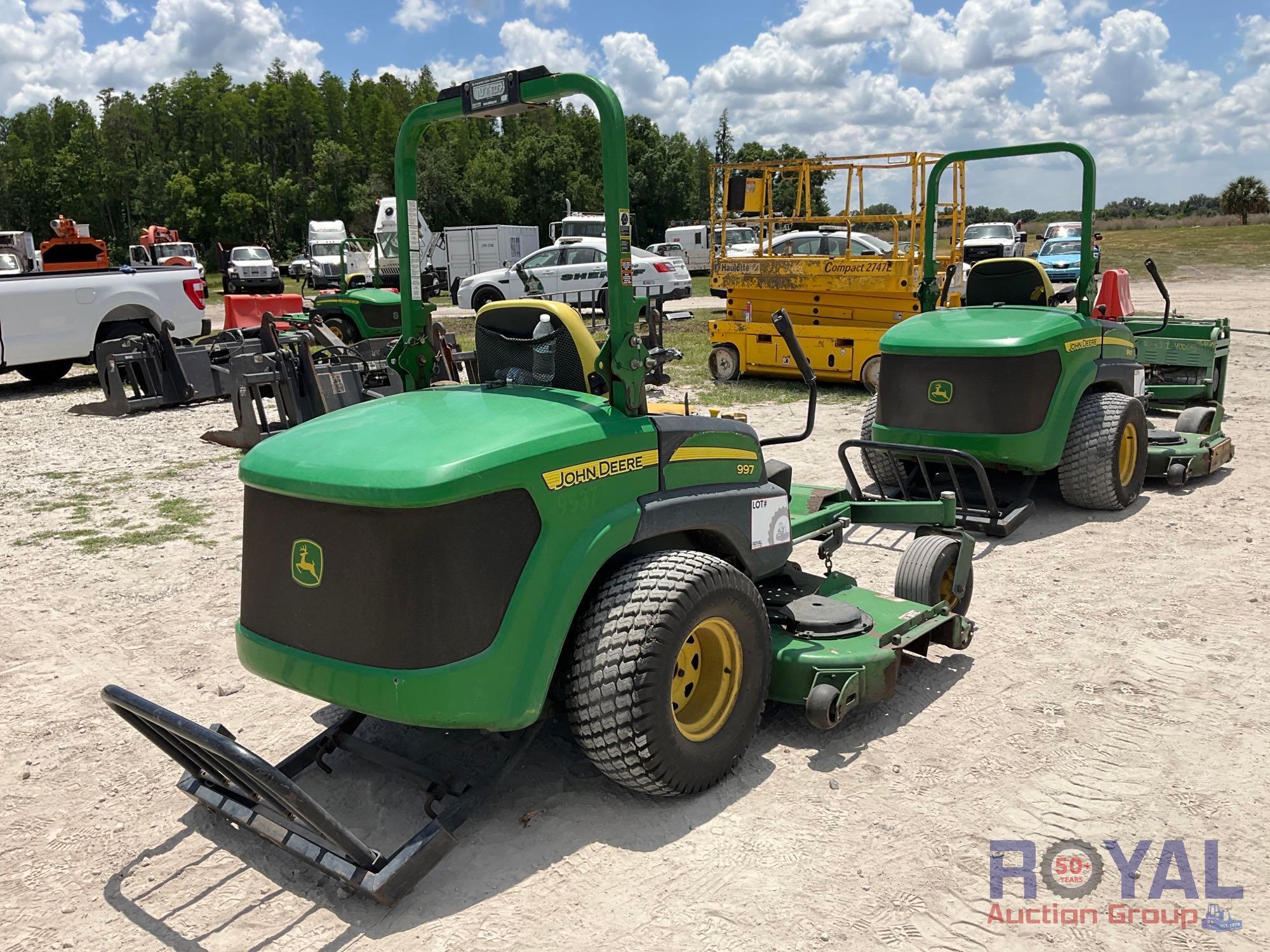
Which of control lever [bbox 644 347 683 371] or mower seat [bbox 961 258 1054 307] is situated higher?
mower seat [bbox 961 258 1054 307]

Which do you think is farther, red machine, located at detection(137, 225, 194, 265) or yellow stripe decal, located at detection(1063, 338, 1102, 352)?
red machine, located at detection(137, 225, 194, 265)

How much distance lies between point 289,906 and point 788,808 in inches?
62.4

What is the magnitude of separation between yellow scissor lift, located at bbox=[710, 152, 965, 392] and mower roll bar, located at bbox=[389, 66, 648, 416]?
8468mm

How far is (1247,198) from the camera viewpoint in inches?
2227

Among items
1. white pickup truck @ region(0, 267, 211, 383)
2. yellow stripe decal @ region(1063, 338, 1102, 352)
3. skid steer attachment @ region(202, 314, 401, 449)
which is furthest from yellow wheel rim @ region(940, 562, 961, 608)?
white pickup truck @ region(0, 267, 211, 383)

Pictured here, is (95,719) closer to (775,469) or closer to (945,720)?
(775,469)

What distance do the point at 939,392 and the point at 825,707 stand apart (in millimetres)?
3631

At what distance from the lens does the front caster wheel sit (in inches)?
145

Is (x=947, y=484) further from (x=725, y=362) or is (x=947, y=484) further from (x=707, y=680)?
Answer: (x=725, y=362)

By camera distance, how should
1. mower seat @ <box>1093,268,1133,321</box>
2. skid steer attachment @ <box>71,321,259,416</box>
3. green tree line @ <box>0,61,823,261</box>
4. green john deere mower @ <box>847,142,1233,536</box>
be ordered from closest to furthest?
green john deere mower @ <box>847,142,1233,536</box> < mower seat @ <box>1093,268,1133,321</box> < skid steer attachment @ <box>71,321,259,416</box> < green tree line @ <box>0,61,823,261</box>

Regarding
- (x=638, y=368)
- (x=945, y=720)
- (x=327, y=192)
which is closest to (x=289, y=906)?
(x=638, y=368)

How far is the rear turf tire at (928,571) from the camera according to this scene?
15.4ft

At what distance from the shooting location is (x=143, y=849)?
131 inches

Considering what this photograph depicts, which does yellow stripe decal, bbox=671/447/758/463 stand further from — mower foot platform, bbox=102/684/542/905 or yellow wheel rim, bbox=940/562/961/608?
yellow wheel rim, bbox=940/562/961/608
